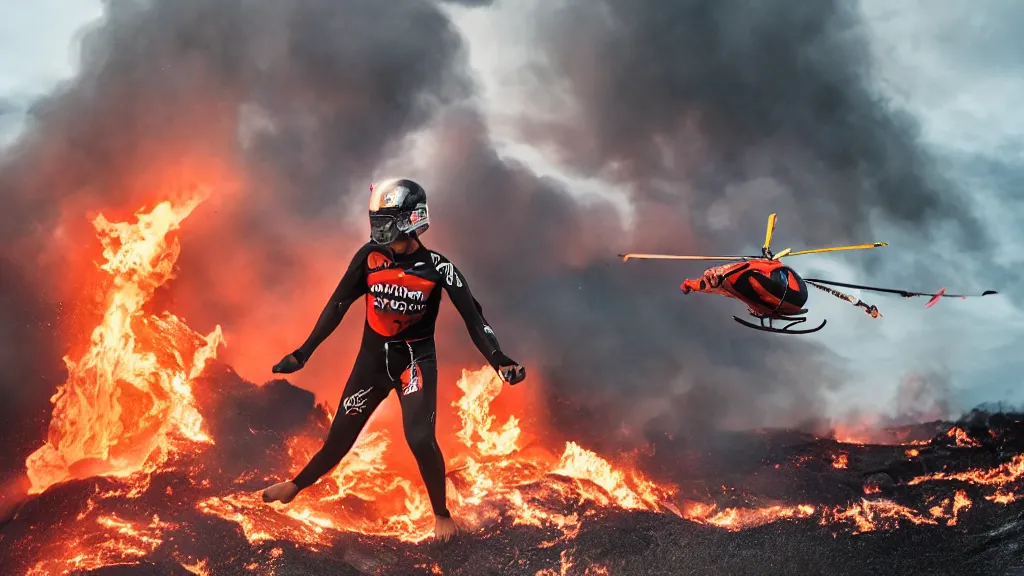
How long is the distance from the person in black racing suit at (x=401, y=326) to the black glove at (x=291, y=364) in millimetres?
14

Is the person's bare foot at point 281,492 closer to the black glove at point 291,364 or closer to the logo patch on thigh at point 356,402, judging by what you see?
the logo patch on thigh at point 356,402

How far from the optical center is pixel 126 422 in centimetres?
1432

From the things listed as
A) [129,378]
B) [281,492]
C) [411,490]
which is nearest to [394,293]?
[281,492]

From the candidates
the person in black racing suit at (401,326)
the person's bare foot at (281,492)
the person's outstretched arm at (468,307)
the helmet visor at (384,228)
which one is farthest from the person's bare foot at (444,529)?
the helmet visor at (384,228)

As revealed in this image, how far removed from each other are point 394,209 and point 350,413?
10.4 feet

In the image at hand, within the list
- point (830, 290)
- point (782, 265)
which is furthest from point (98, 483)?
point (830, 290)

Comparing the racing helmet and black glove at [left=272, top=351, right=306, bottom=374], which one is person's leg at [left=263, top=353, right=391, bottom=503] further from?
the racing helmet

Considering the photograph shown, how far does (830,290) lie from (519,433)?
7609 mm

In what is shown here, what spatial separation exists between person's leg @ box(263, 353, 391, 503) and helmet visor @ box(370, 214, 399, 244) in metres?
1.79

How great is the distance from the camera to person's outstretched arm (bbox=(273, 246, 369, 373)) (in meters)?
9.41

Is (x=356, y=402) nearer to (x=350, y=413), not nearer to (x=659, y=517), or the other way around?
(x=350, y=413)

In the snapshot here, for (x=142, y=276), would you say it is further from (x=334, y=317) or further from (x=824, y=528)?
(x=824, y=528)

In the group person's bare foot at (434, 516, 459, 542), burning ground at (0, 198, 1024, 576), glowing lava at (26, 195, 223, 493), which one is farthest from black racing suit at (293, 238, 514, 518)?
glowing lava at (26, 195, 223, 493)

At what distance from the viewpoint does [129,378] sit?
47.2 feet
